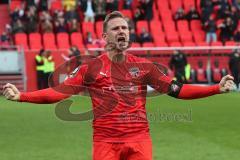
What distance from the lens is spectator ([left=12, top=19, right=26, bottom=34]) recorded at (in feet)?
86.1

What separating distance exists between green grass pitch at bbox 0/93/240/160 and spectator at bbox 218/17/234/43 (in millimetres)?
9369

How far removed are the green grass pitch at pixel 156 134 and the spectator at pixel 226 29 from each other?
30.7 ft

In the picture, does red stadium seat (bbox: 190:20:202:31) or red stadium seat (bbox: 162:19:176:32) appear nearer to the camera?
red stadium seat (bbox: 162:19:176:32)

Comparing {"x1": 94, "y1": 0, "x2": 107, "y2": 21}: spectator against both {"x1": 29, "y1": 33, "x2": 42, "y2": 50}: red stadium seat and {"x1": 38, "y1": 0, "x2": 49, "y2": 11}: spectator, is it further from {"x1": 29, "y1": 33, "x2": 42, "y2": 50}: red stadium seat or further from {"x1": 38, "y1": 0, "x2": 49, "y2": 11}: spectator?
{"x1": 29, "y1": 33, "x2": 42, "y2": 50}: red stadium seat

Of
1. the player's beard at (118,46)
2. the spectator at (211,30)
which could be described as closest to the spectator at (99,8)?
the spectator at (211,30)

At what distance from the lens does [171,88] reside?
5.86 m

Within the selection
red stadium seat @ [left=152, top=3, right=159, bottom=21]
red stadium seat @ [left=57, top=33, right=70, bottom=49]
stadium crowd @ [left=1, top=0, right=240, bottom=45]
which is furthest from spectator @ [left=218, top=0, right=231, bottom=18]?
red stadium seat @ [left=57, top=33, right=70, bottom=49]

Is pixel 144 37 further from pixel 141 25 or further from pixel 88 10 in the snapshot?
pixel 88 10

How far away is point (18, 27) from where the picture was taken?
86.2ft

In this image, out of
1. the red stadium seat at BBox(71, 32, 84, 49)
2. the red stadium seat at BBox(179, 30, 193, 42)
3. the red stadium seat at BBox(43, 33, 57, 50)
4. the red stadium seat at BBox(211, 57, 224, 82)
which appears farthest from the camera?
the red stadium seat at BBox(179, 30, 193, 42)

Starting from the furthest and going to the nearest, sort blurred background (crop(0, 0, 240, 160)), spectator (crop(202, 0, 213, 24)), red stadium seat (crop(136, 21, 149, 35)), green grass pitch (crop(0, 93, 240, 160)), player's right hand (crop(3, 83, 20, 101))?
1. spectator (crop(202, 0, 213, 24))
2. red stadium seat (crop(136, 21, 149, 35))
3. blurred background (crop(0, 0, 240, 160))
4. green grass pitch (crop(0, 93, 240, 160))
5. player's right hand (crop(3, 83, 20, 101))

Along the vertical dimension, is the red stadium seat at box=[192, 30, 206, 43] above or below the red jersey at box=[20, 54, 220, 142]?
below

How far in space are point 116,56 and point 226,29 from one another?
75.7 ft

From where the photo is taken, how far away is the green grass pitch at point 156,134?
11148mm
